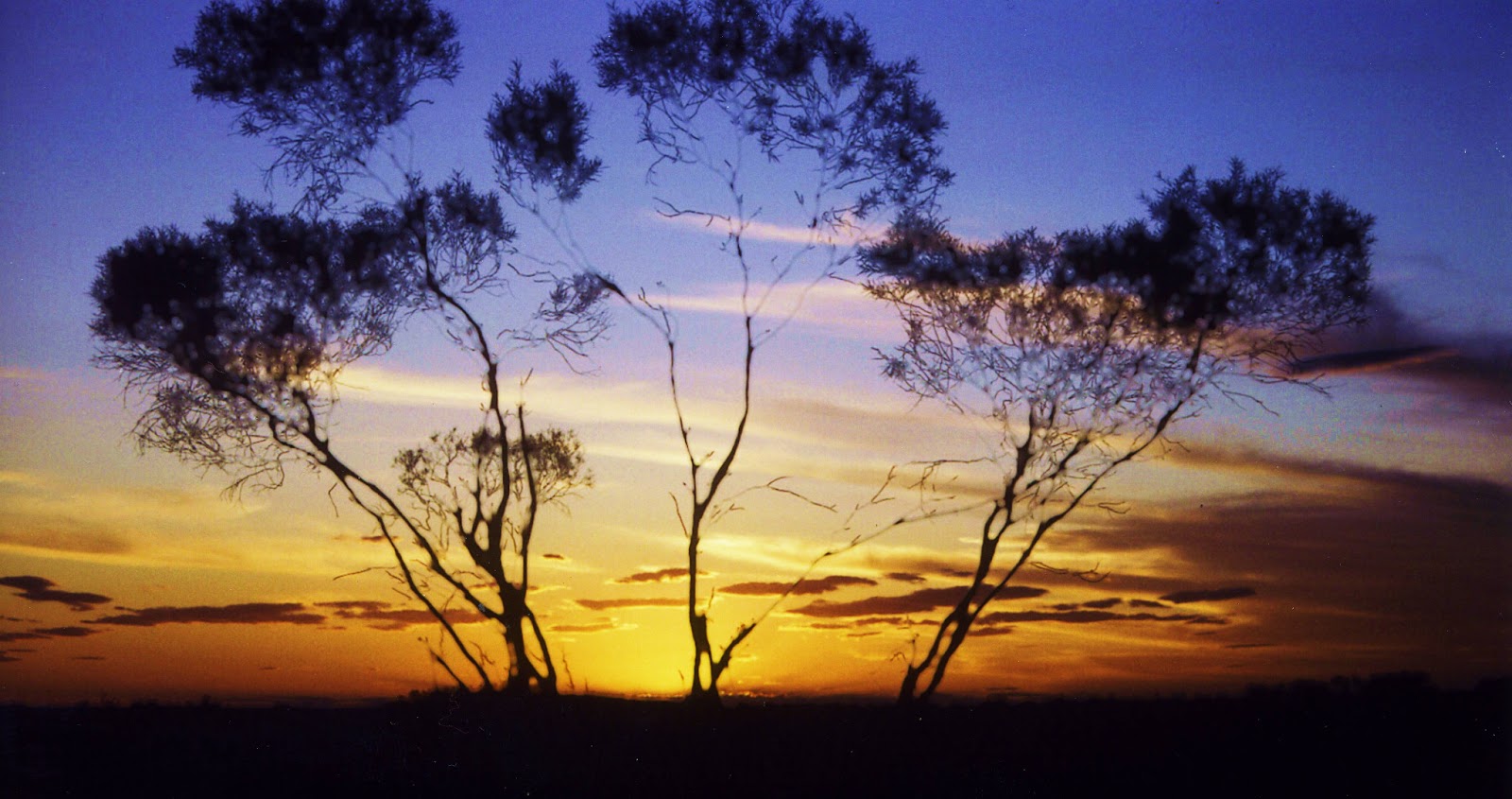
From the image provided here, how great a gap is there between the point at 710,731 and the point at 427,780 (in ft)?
12.9

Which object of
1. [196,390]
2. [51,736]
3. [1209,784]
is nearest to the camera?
[1209,784]

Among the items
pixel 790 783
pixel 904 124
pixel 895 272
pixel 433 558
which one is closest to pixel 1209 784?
pixel 790 783

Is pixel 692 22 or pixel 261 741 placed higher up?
pixel 692 22

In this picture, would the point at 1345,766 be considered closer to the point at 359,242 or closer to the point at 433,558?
the point at 433,558

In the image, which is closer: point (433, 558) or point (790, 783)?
point (790, 783)

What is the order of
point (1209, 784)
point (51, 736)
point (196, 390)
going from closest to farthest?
point (1209, 784) < point (51, 736) < point (196, 390)

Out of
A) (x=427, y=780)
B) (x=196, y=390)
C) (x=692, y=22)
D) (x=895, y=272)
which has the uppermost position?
(x=692, y=22)

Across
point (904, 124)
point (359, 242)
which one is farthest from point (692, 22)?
point (359, 242)

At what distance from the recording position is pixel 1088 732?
17.8 meters

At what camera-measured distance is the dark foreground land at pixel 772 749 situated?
51.1 ft

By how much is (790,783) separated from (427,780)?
4316mm

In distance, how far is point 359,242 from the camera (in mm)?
20219

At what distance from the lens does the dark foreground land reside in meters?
15.6

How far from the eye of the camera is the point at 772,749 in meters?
17.0
